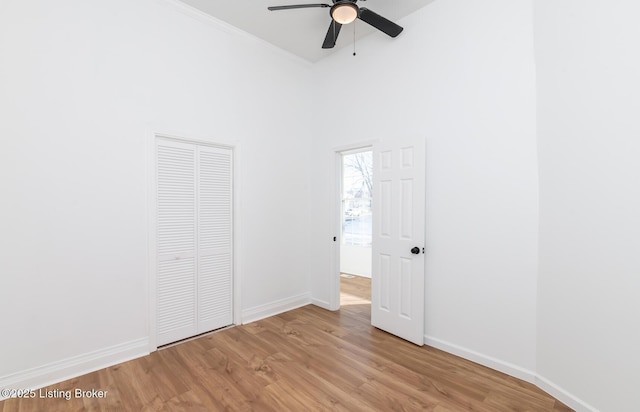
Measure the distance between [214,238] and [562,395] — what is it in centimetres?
335

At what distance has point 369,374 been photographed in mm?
2439

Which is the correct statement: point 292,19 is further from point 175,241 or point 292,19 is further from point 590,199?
point 590,199

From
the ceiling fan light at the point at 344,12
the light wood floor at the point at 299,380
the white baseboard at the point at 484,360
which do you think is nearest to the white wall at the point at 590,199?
the white baseboard at the point at 484,360

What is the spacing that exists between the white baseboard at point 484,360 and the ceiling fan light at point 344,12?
3086mm

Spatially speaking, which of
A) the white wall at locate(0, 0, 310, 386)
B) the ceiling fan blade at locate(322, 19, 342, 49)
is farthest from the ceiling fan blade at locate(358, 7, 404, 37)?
the white wall at locate(0, 0, 310, 386)

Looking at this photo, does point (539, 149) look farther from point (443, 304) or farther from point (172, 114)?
point (172, 114)

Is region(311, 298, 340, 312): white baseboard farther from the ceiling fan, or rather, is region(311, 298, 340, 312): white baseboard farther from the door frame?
the ceiling fan

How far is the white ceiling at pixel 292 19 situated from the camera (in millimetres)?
2982

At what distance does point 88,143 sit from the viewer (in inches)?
98.2

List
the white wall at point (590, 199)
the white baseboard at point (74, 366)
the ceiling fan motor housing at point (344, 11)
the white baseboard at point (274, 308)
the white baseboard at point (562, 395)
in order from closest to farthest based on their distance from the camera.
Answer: the white wall at point (590, 199) → the white baseboard at point (562, 395) → the white baseboard at point (74, 366) → the ceiling fan motor housing at point (344, 11) → the white baseboard at point (274, 308)

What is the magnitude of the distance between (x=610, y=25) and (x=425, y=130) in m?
1.44

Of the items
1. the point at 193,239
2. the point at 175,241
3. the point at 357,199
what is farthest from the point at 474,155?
the point at 357,199

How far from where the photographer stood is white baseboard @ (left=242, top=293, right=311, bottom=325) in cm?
356

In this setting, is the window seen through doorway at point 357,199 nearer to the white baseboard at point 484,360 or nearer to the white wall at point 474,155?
the white wall at point 474,155
